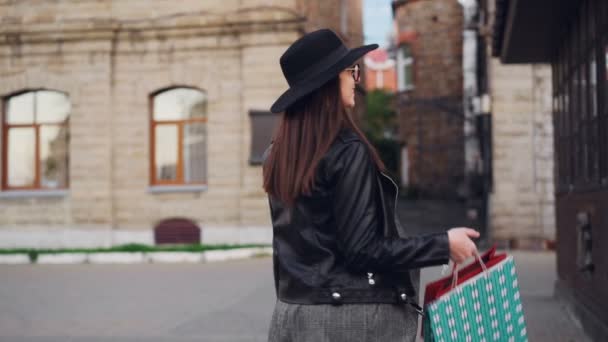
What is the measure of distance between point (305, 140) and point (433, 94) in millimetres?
27465

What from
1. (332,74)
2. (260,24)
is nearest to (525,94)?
(260,24)

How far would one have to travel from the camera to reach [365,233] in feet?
8.30

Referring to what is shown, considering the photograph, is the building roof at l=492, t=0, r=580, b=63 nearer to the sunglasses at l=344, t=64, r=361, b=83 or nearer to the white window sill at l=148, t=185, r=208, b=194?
the sunglasses at l=344, t=64, r=361, b=83

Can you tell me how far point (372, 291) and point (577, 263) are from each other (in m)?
6.65

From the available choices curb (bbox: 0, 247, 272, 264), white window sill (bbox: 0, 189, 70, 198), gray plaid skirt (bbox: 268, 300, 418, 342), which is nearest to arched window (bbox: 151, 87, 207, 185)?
white window sill (bbox: 0, 189, 70, 198)

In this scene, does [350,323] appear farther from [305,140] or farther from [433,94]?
[433,94]

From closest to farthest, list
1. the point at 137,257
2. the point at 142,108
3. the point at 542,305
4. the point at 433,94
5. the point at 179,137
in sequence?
the point at 542,305 < the point at 137,257 < the point at 142,108 < the point at 179,137 < the point at 433,94

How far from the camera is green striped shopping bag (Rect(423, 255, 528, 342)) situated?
2582 mm

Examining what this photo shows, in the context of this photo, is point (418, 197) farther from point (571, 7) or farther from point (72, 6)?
point (571, 7)

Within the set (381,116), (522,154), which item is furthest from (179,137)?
(381,116)

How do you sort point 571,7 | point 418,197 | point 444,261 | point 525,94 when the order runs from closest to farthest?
point 444,261, point 571,7, point 525,94, point 418,197

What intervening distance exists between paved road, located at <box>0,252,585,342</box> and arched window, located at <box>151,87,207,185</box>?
3.85 m

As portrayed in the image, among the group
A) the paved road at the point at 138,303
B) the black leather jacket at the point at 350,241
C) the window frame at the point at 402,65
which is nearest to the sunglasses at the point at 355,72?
the black leather jacket at the point at 350,241

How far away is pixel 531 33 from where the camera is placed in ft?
30.6
